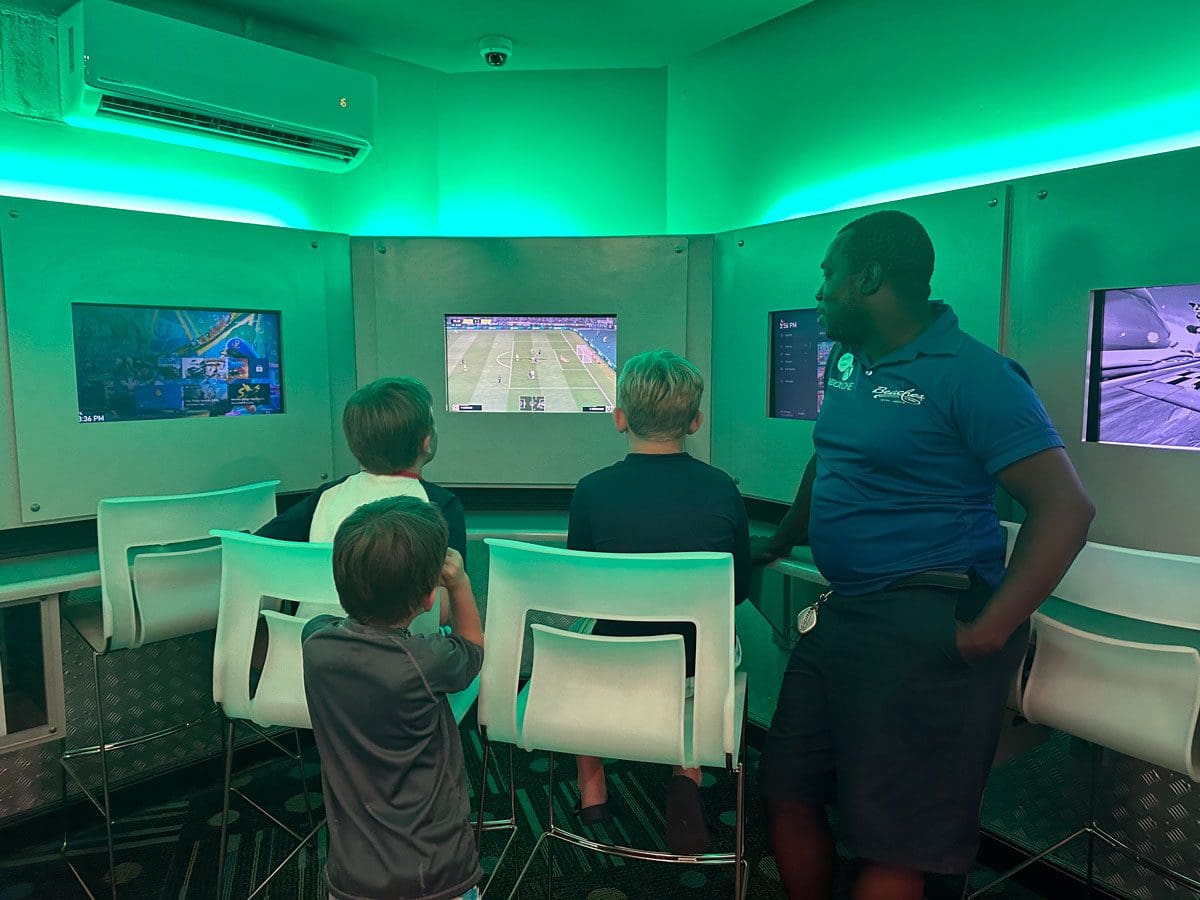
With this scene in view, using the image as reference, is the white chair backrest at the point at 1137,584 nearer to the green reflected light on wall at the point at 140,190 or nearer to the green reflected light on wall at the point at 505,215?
the green reflected light on wall at the point at 505,215

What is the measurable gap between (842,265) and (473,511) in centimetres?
183

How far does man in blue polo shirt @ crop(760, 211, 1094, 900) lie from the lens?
1.23 metres

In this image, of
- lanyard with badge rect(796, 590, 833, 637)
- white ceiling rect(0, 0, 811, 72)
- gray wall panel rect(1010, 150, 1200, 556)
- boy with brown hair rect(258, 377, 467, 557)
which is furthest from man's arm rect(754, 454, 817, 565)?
white ceiling rect(0, 0, 811, 72)

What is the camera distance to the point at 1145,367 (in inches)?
68.2

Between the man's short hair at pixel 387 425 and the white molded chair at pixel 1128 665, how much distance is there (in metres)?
1.36

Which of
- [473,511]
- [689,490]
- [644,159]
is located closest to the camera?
[689,490]

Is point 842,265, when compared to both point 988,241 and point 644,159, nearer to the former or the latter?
point 988,241

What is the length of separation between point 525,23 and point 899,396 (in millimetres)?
1953

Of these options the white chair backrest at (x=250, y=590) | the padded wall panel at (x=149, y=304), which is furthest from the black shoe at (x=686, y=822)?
the padded wall panel at (x=149, y=304)

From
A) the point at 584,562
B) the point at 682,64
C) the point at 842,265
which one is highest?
the point at 682,64

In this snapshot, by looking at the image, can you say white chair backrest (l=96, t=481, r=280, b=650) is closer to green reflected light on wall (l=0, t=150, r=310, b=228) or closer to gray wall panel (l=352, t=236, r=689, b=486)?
gray wall panel (l=352, t=236, r=689, b=486)

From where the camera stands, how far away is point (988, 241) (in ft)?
6.51

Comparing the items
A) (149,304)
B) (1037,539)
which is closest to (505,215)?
(149,304)

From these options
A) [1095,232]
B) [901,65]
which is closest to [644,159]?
[901,65]
